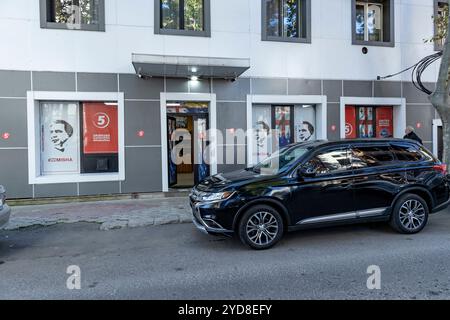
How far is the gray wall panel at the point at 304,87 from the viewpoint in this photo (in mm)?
11016

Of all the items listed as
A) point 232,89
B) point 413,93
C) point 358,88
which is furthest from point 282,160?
point 413,93

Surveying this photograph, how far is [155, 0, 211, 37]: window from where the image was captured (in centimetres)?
1020

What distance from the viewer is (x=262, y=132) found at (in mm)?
11227

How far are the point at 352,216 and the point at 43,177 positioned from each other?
8134 millimetres

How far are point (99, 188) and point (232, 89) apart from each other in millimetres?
4958

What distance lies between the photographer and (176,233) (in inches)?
260

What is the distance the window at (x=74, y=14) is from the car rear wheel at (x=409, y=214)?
876 centimetres

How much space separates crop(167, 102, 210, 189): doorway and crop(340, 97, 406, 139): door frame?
466 cm

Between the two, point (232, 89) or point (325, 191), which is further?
point (232, 89)

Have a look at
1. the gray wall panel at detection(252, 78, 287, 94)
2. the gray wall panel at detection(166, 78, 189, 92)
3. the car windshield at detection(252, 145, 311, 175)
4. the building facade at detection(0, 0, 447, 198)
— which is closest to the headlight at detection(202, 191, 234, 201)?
the car windshield at detection(252, 145, 311, 175)

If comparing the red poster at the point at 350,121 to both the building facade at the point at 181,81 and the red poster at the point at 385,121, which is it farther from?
the red poster at the point at 385,121

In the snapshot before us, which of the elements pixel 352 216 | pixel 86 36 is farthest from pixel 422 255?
pixel 86 36

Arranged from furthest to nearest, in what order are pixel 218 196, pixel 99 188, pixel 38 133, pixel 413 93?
pixel 413 93, pixel 99 188, pixel 38 133, pixel 218 196

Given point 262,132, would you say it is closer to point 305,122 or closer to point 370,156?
point 305,122
